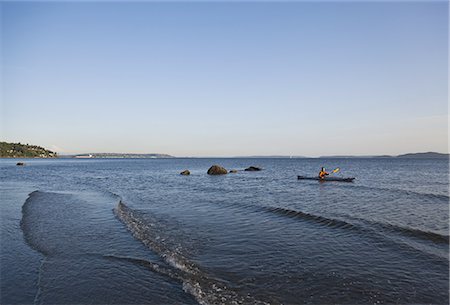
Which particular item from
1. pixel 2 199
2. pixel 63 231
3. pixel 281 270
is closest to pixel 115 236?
pixel 63 231

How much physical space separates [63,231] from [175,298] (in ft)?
33.4

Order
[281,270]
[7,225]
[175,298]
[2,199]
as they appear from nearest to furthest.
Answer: [175,298], [281,270], [7,225], [2,199]

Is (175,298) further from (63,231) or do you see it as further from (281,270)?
(63,231)

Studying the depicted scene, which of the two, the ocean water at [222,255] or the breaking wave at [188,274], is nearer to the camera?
the breaking wave at [188,274]

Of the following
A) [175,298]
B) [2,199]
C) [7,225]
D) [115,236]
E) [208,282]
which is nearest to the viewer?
[175,298]

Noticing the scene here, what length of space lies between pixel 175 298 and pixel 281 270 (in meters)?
4.35

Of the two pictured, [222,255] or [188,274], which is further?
[222,255]

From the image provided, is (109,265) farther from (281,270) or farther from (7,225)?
(7,225)

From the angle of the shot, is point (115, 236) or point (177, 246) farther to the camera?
point (115, 236)

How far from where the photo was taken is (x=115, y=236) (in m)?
14.9

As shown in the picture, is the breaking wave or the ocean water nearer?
the breaking wave

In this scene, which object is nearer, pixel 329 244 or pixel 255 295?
pixel 255 295

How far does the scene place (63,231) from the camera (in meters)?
15.6

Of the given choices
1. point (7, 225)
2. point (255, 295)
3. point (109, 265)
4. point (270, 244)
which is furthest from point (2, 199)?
A: point (255, 295)
